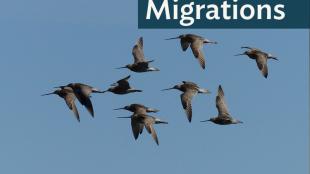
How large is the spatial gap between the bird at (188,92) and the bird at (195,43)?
1.72m

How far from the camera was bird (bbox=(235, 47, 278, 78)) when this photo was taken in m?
77.1

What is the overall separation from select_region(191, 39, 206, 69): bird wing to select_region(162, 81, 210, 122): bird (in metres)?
1.69

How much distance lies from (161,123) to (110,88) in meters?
3.10

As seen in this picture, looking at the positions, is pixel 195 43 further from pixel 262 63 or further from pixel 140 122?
pixel 140 122

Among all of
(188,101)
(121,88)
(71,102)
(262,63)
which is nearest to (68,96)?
(71,102)

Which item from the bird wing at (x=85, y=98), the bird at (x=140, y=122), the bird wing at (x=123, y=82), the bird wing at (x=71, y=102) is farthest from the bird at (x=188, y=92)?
the bird wing at (x=71, y=102)

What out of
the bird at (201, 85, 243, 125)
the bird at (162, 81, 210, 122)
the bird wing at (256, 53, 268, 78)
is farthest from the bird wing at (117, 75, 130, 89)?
the bird wing at (256, 53, 268, 78)

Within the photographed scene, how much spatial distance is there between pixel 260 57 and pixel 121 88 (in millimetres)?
7121

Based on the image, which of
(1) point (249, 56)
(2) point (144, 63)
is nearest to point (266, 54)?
(1) point (249, 56)

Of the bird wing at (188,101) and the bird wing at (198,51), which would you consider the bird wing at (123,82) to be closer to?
the bird wing at (188,101)

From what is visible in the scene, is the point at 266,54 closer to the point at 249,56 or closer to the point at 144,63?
the point at 249,56

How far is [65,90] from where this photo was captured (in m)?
77.0

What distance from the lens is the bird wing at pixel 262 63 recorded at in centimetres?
7693

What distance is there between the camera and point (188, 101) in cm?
7488
